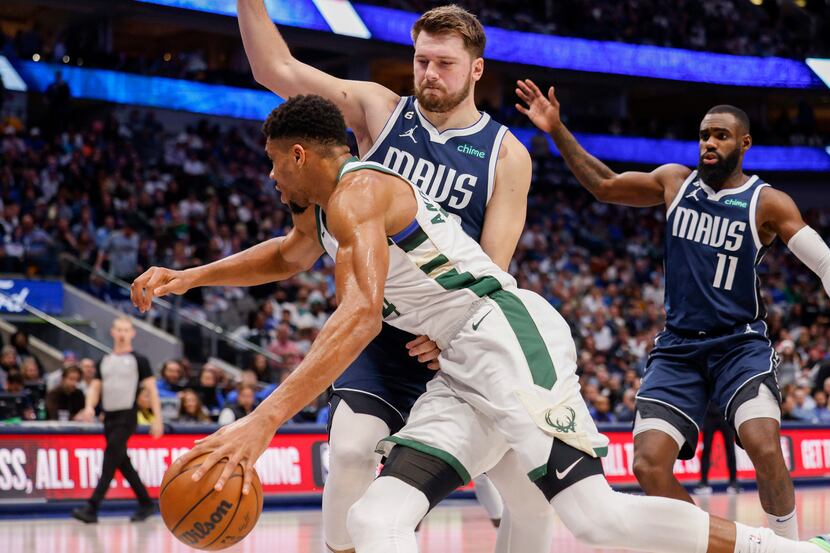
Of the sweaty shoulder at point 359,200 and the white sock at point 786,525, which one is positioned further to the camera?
the white sock at point 786,525

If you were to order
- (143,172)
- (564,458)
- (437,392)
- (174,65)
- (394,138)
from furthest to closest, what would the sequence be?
(174,65) < (143,172) < (394,138) < (437,392) < (564,458)

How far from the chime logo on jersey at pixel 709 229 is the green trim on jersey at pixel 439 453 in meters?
2.61

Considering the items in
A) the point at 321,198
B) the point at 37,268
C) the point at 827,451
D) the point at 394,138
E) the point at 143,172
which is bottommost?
the point at 827,451

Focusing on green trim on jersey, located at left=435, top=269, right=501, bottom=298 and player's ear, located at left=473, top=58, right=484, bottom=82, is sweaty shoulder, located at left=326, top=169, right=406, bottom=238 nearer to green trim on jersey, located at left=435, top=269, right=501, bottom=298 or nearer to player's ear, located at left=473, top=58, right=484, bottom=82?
green trim on jersey, located at left=435, top=269, right=501, bottom=298

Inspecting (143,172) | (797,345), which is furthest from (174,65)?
(797,345)

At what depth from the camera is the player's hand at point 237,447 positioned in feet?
11.2

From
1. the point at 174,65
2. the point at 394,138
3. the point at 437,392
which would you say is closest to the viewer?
the point at 437,392

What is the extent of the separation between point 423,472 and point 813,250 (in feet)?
9.66

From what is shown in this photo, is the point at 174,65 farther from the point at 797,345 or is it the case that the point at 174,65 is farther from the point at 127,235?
the point at 797,345

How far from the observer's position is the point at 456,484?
4.19 metres

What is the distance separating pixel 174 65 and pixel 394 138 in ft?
74.0

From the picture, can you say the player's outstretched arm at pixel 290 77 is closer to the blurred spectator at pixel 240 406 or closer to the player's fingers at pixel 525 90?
the player's fingers at pixel 525 90

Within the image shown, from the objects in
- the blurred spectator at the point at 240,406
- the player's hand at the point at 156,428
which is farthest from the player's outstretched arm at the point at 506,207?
the blurred spectator at the point at 240,406

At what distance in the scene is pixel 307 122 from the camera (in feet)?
13.1
